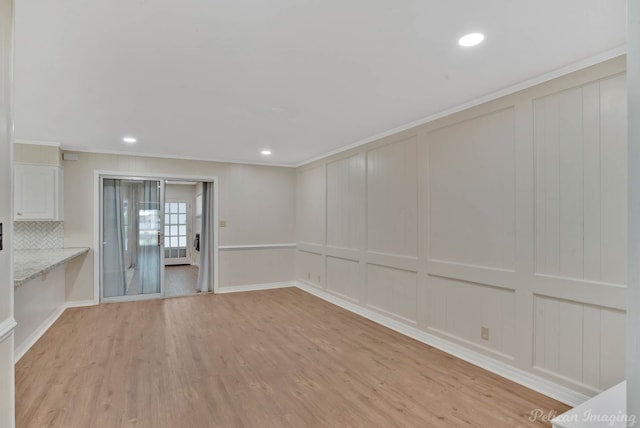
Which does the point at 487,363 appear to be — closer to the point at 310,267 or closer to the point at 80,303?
the point at 310,267

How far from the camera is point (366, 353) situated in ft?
11.3

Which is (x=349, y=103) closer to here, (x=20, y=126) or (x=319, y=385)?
(x=319, y=385)

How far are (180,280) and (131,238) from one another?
2.17 meters

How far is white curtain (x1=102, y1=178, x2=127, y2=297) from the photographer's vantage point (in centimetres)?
548

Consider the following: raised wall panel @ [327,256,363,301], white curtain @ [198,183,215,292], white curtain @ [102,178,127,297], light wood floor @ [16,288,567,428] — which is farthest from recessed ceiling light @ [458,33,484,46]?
white curtain @ [102,178,127,297]

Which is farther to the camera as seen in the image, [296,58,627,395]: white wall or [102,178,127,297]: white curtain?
[102,178,127,297]: white curtain

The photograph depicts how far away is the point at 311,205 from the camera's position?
624 cm

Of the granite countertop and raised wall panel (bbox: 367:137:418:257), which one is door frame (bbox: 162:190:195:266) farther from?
raised wall panel (bbox: 367:137:418:257)

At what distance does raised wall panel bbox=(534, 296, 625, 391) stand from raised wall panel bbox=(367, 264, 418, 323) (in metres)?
1.38

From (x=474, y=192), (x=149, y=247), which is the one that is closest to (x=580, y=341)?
(x=474, y=192)

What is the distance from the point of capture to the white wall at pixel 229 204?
520 centimetres

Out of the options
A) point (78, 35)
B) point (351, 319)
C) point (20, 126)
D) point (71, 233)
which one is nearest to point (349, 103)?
point (78, 35)

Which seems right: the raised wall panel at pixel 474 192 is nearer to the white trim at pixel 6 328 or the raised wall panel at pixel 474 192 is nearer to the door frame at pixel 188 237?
the white trim at pixel 6 328

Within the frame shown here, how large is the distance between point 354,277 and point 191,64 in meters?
3.58
